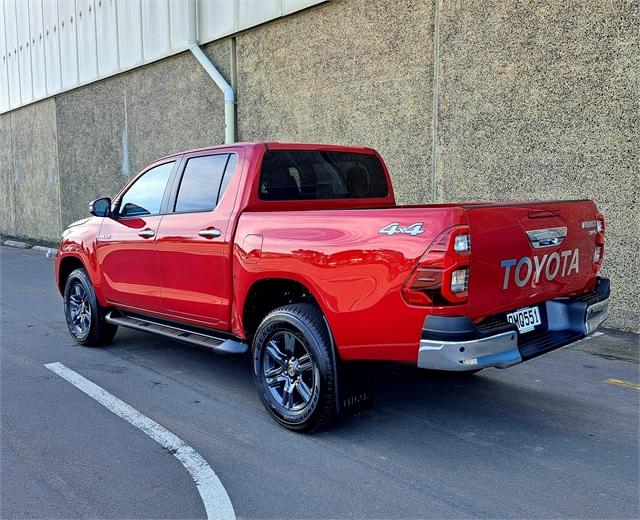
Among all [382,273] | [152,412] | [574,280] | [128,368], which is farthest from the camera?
[128,368]

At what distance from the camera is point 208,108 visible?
13188 mm

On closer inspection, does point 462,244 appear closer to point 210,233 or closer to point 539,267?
point 539,267

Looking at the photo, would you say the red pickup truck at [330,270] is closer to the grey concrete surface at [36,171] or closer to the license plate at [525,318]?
the license plate at [525,318]

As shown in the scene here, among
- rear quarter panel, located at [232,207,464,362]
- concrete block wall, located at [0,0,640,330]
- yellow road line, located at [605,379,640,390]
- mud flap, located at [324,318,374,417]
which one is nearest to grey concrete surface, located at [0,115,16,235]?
concrete block wall, located at [0,0,640,330]

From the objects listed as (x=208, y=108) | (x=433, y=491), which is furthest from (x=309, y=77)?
(x=433, y=491)

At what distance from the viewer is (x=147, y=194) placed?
18.7 ft

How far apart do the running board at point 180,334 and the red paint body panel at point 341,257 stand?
0.10 meters

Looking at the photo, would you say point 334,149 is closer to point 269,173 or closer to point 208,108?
point 269,173

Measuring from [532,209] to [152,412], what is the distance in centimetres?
310

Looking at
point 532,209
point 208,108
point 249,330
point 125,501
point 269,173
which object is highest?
point 208,108

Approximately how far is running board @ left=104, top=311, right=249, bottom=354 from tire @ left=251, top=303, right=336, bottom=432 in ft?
0.99

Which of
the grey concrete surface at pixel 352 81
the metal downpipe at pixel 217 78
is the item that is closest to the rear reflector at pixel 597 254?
the grey concrete surface at pixel 352 81

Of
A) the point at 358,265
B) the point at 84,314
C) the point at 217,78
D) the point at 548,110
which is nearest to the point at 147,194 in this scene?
the point at 84,314

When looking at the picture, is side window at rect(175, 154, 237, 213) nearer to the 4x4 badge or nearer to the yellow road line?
the 4x4 badge
